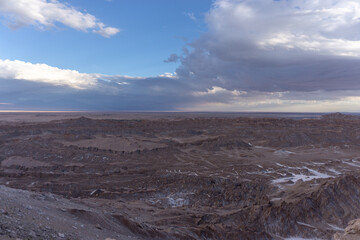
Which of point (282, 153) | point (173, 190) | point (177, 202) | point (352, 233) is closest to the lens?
point (352, 233)

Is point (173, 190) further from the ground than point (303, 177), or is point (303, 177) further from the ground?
point (173, 190)

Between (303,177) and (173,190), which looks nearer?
(173,190)

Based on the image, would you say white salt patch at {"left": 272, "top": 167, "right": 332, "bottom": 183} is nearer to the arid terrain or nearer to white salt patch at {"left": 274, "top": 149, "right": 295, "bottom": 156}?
the arid terrain

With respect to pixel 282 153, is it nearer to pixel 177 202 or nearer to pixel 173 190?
pixel 173 190

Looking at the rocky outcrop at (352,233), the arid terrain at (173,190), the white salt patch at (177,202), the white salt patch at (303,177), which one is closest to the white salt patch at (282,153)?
the arid terrain at (173,190)

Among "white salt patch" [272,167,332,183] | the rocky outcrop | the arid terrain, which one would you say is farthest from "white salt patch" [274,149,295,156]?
the rocky outcrop

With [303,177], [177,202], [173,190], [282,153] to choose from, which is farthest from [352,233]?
[282,153]

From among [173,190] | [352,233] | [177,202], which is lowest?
[177,202]

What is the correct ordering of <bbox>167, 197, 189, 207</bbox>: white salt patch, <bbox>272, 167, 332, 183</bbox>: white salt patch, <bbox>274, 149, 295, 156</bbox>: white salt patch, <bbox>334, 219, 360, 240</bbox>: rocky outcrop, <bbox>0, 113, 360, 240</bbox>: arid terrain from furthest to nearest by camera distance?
<bbox>274, 149, 295, 156</bbox>: white salt patch < <bbox>272, 167, 332, 183</bbox>: white salt patch < <bbox>167, 197, 189, 207</bbox>: white salt patch < <bbox>0, 113, 360, 240</bbox>: arid terrain < <bbox>334, 219, 360, 240</bbox>: rocky outcrop
